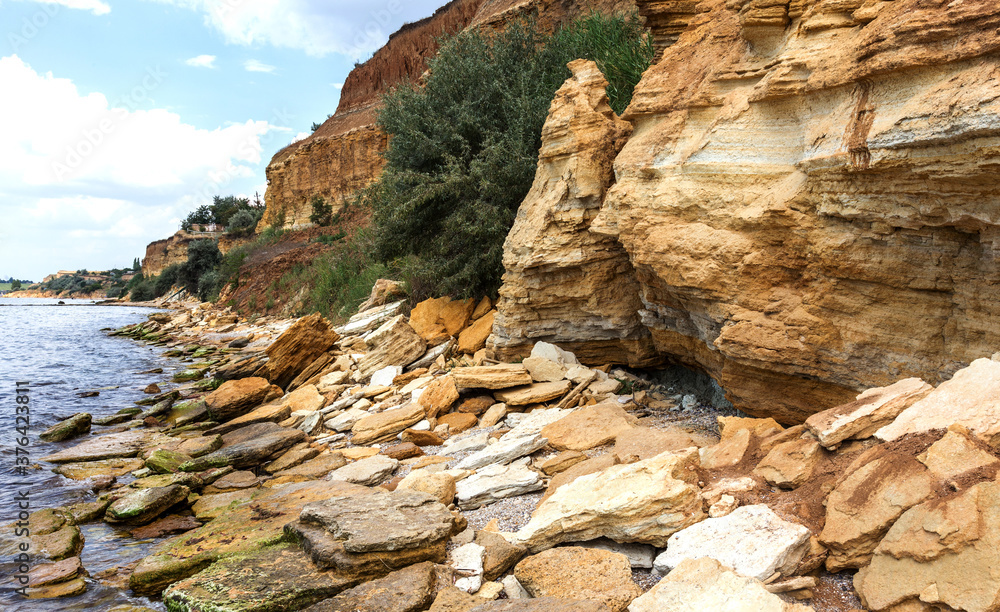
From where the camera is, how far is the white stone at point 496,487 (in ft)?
15.1

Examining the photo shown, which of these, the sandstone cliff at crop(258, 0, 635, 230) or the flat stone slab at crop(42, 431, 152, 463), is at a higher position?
the sandstone cliff at crop(258, 0, 635, 230)

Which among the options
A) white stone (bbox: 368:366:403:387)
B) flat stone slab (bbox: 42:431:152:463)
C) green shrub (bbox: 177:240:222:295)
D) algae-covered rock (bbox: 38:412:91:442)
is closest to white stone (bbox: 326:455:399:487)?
white stone (bbox: 368:366:403:387)

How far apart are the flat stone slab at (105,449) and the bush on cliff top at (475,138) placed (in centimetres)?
526

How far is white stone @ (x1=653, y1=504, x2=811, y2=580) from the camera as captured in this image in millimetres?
2773

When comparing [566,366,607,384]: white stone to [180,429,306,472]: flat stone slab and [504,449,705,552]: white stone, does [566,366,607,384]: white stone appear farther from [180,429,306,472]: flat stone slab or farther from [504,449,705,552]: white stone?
[180,429,306,472]: flat stone slab

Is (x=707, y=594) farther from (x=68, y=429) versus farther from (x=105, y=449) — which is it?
(x=68, y=429)

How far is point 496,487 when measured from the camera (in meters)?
4.67

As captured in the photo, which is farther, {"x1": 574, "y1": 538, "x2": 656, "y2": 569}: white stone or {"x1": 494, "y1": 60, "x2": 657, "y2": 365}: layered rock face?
{"x1": 494, "y1": 60, "x2": 657, "y2": 365}: layered rock face

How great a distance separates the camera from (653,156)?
585 centimetres

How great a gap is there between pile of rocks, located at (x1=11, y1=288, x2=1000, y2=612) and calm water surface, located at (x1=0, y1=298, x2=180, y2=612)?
0.62 feet

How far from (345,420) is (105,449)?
3485 millimetres

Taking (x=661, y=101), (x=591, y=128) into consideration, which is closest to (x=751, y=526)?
(x=661, y=101)

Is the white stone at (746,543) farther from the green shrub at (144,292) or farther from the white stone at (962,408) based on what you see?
the green shrub at (144,292)

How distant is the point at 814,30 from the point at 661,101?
1.73m
